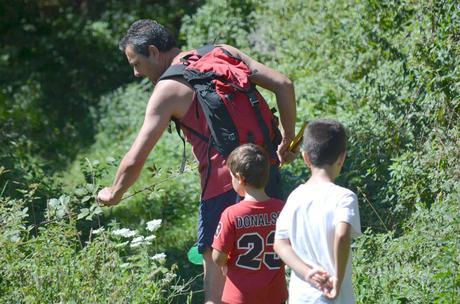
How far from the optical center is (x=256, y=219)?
491 centimetres

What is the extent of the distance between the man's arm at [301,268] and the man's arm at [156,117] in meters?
1.23

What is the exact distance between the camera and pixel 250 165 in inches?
193

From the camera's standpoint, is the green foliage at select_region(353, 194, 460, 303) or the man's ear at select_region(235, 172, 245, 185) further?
the green foliage at select_region(353, 194, 460, 303)

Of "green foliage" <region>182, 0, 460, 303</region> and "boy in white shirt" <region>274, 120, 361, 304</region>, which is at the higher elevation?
"boy in white shirt" <region>274, 120, 361, 304</region>

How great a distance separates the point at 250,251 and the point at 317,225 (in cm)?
78

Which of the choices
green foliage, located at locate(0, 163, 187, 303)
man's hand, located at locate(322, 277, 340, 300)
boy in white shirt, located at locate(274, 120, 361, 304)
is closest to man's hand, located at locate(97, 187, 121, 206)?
green foliage, located at locate(0, 163, 187, 303)

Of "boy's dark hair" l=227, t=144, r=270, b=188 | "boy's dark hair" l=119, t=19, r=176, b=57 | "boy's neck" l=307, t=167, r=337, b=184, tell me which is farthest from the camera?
"boy's dark hair" l=119, t=19, r=176, b=57

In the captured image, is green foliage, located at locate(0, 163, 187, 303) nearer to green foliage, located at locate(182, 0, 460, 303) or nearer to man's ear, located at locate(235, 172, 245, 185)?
man's ear, located at locate(235, 172, 245, 185)

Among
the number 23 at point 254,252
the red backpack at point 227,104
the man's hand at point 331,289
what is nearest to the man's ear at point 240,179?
the number 23 at point 254,252

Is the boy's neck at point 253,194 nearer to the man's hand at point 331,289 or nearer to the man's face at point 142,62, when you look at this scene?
the man's hand at point 331,289

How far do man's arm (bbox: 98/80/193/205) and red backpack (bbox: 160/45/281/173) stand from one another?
67 millimetres

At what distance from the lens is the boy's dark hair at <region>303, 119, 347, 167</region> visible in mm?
4336

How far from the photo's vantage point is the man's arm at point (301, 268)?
421cm

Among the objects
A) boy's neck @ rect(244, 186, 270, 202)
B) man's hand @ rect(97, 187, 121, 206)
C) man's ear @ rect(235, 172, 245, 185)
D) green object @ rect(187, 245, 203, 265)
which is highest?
man's ear @ rect(235, 172, 245, 185)
